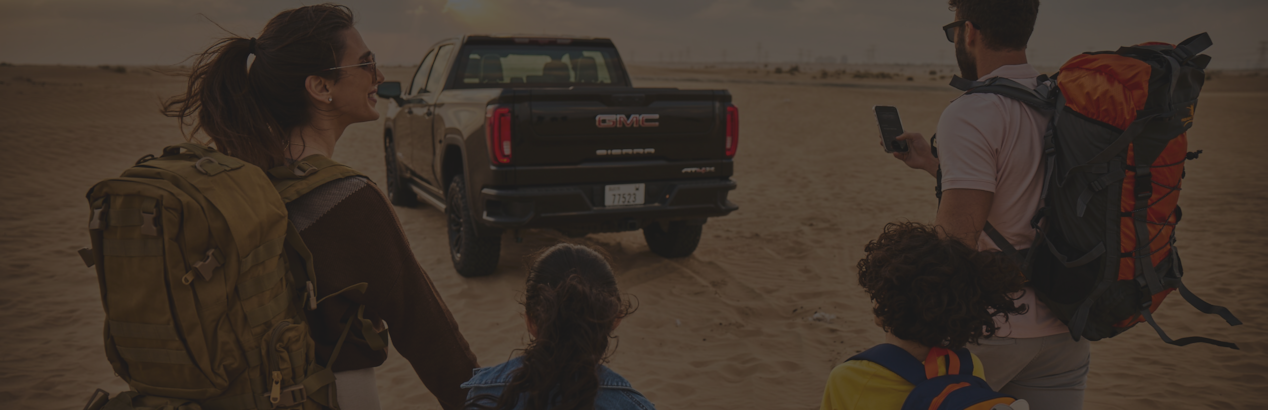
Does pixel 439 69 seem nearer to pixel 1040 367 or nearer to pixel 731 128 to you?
pixel 731 128

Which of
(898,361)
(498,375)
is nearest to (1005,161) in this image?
(898,361)

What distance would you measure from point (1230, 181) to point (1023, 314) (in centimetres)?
1247

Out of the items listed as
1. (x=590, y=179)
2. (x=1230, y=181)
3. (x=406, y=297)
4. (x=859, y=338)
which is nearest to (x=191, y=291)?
(x=406, y=297)

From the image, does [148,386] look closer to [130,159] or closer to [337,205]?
[337,205]

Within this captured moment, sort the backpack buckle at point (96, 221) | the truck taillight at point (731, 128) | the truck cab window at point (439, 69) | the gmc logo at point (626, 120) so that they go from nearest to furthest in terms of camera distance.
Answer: the backpack buckle at point (96, 221) → the gmc logo at point (626, 120) → the truck taillight at point (731, 128) → the truck cab window at point (439, 69)

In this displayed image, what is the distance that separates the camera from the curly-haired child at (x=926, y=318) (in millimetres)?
1737

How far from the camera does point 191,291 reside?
4.76 ft

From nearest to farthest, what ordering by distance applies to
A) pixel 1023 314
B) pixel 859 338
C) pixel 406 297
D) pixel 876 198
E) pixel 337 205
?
pixel 337 205 < pixel 406 297 < pixel 1023 314 < pixel 859 338 < pixel 876 198

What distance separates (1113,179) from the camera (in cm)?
192

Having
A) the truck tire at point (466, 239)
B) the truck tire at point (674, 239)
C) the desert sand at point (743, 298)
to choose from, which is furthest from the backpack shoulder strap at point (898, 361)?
the truck tire at point (674, 239)

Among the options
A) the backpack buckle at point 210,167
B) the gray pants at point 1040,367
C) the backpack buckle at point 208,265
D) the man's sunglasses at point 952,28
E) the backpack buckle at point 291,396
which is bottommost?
the gray pants at point 1040,367

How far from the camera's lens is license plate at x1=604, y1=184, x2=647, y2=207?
5.30 m

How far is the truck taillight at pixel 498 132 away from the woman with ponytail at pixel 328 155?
2.91 m

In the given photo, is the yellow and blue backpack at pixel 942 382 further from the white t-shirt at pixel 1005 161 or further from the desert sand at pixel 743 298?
the desert sand at pixel 743 298
